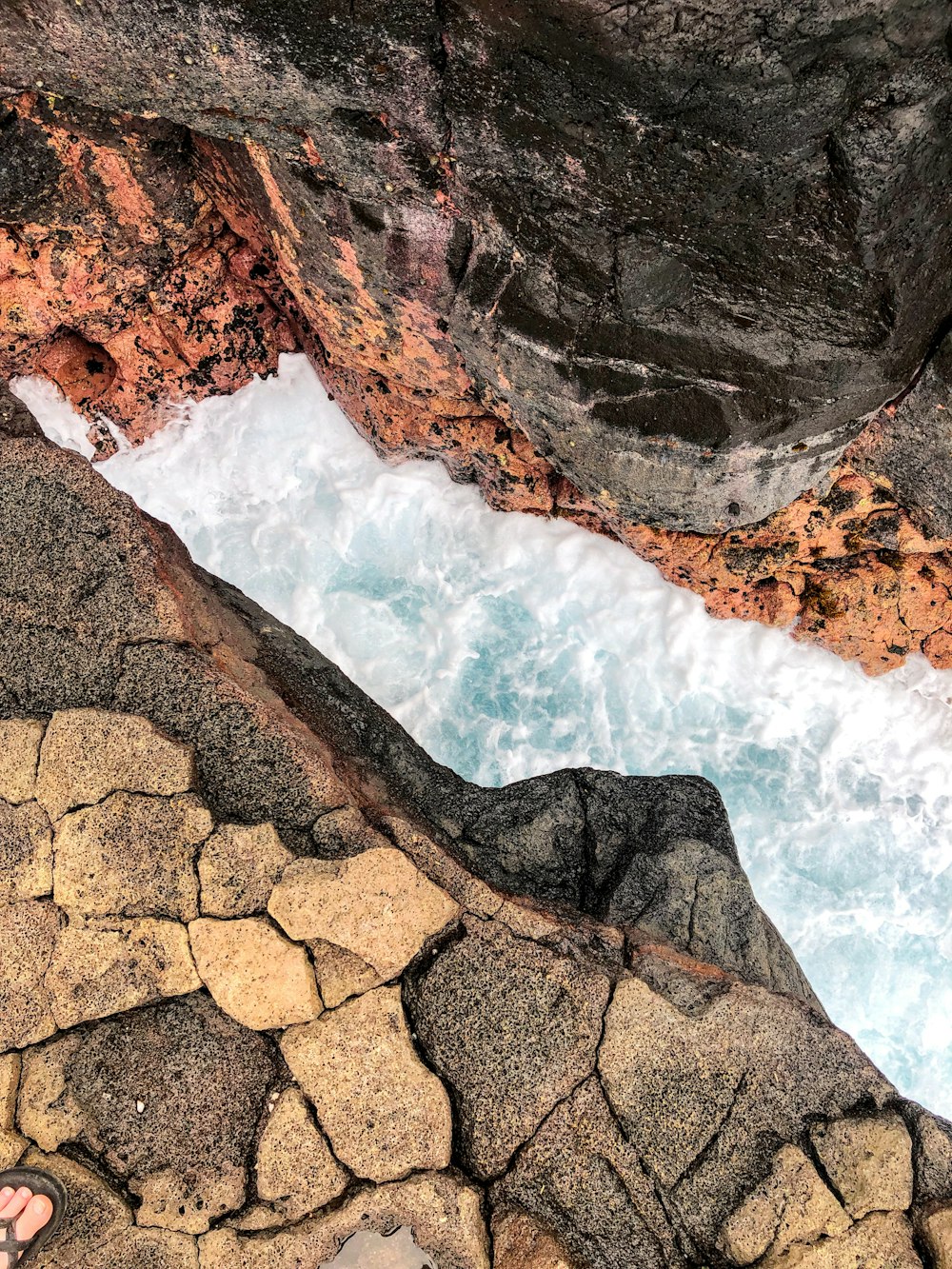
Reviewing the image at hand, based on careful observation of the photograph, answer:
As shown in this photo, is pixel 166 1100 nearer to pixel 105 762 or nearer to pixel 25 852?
pixel 25 852

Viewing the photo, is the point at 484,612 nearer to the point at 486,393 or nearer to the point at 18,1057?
the point at 486,393

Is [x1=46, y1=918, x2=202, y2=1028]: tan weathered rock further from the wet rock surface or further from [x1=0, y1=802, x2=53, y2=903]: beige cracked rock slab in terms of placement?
[x1=0, y1=802, x2=53, y2=903]: beige cracked rock slab

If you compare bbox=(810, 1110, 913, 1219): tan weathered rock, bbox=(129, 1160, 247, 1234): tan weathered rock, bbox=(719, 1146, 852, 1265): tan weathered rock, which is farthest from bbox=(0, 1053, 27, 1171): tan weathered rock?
bbox=(810, 1110, 913, 1219): tan weathered rock

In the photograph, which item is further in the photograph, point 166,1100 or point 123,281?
point 123,281

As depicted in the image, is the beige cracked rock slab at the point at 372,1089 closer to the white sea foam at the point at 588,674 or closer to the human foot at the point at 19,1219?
the human foot at the point at 19,1219

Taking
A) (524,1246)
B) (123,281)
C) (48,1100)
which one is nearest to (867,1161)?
(524,1246)

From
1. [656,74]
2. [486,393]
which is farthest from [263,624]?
[656,74]
